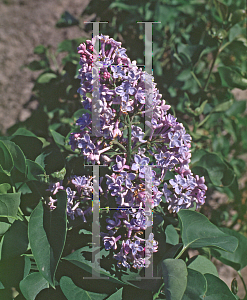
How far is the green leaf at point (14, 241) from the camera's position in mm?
734

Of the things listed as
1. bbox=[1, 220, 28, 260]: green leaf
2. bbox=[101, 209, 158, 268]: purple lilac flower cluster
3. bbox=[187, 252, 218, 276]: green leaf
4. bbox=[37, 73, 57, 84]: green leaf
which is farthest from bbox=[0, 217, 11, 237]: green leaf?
bbox=[37, 73, 57, 84]: green leaf

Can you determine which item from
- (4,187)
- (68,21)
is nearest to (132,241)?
(4,187)

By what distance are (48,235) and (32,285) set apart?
0.15 m

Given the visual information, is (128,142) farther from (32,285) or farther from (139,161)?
(32,285)

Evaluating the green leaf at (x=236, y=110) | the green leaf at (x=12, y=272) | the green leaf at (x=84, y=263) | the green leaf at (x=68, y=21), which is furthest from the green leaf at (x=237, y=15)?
the green leaf at (x=12, y=272)

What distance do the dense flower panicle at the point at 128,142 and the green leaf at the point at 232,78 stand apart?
53 cm

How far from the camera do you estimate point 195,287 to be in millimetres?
681

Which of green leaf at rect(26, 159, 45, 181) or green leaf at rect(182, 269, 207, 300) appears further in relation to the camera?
green leaf at rect(26, 159, 45, 181)

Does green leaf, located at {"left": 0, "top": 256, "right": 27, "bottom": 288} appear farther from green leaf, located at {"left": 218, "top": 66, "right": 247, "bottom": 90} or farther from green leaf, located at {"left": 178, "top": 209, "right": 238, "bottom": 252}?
green leaf, located at {"left": 218, "top": 66, "right": 247, "bottom": 90}

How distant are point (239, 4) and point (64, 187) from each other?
3.38ft

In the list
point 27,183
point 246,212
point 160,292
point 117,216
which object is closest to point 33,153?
point 27,183

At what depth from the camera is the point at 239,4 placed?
125 centimetres

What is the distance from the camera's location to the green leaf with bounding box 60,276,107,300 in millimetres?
709

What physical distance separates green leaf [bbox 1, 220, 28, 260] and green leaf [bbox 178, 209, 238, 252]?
378mm
